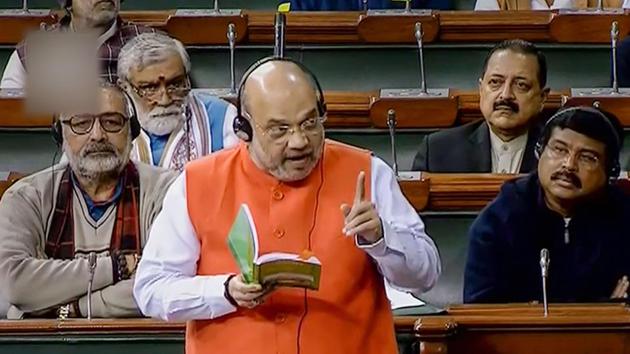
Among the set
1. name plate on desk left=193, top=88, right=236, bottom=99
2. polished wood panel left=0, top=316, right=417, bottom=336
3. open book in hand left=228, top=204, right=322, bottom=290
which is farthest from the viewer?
name plate on desk left=193, top=88, right=236, bottom=99

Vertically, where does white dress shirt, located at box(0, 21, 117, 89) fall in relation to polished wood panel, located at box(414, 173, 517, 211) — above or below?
above

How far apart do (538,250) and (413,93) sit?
3.45ft

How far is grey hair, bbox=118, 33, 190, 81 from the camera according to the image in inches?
121

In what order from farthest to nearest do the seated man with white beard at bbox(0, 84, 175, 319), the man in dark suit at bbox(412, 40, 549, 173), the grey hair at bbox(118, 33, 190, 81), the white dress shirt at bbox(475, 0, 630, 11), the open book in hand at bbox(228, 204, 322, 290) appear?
the white dress shirt at bbox(475, 0, 630, 11)
the man in dark suit at bbox(412, 40, 549, 173)
the grey hair at bbox(118, 33, 190, 81)
the seated man with white beard at bbox(0, 84, 175, 319)
the open book in hand at bbox(228, 204, 322, 290)

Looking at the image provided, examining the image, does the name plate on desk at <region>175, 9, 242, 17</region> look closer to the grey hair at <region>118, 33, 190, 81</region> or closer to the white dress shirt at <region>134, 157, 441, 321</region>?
the grey hair at <region>118, 33, 190, 81</region>

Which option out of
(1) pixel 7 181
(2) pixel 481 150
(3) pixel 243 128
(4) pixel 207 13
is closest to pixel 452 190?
(2) pixel 481 150

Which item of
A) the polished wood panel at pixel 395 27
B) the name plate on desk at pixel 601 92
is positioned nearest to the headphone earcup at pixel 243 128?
the name plate on desk at pixel 601 92

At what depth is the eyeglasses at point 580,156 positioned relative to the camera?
277 cm

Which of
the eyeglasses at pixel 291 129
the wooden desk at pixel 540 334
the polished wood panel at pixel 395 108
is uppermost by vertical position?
the polished wood panel at pixel 395 108

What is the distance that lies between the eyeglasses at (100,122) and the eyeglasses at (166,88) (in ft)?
1.22

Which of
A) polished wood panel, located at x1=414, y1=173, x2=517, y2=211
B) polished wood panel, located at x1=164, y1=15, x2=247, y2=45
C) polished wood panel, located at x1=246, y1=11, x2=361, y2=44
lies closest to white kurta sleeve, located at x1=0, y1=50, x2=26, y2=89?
polished wood panel, located at x1=164, y1=15, x2=247, y2=45

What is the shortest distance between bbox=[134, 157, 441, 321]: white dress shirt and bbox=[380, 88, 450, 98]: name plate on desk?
1710mm

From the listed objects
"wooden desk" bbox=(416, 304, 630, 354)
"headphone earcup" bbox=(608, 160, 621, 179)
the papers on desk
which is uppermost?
"headphone earcup" bbox=(608, 160, 621, 179)

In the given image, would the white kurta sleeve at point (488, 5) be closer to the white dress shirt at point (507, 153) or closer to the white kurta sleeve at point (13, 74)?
the white dress shirt at point (507, 153)
